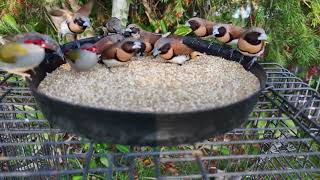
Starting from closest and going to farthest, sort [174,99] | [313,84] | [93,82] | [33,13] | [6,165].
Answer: [174,99] → [93,82] → [6,165] → [33,13] → [313,84]

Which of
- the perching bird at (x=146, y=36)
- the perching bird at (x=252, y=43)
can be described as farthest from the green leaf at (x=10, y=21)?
the perching bird at (x=252, y=43)

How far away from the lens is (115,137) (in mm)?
1139

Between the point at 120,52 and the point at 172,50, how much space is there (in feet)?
0.73

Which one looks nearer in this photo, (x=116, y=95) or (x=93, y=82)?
(x=116, y=95)

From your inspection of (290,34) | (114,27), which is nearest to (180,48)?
(114,27)

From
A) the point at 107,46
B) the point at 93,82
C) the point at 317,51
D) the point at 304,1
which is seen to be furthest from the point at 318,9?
the point at 93,82

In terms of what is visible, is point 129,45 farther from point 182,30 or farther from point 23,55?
point 182,30

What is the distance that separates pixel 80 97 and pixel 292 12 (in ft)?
5.74

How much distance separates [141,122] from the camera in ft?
3.59

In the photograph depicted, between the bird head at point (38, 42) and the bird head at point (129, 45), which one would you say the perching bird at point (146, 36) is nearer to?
the bird head at point (129, 45)

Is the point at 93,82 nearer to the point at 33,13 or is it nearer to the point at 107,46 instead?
the point at 107,46

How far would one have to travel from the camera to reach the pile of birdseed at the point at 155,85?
1262 mm

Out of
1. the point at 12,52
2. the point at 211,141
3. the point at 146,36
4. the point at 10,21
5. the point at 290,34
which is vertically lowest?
the point at 211,141

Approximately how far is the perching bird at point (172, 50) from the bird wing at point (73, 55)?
365 mm
